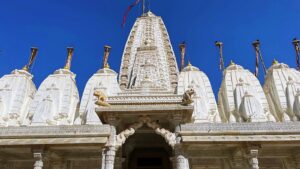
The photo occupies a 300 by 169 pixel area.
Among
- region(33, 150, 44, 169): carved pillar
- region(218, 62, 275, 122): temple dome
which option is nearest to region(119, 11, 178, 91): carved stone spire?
region(218, 62, 275, 122): temple dome

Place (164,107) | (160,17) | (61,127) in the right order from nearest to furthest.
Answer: (164,107)
(61,127)
(160,17)

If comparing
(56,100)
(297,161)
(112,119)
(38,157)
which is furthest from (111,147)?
(56,100)

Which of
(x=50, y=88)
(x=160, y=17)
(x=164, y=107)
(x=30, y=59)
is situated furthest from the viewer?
(x=160, y=17)

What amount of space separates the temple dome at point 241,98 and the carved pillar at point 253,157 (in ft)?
23.2

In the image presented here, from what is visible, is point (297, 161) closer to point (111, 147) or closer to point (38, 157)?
point (111, 147)

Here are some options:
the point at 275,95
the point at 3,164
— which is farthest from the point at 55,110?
the point at 275,95

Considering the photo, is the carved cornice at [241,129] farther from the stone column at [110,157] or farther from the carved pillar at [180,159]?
the stone column at [110,157]

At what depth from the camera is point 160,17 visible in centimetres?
3331

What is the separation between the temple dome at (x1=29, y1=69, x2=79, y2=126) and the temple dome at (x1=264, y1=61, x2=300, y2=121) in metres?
14.1

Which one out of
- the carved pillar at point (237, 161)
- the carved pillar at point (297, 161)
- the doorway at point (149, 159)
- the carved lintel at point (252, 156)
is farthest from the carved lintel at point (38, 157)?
the carved pillar at point (297, 161)

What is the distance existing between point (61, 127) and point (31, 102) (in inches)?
428

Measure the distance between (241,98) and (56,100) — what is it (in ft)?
41.2

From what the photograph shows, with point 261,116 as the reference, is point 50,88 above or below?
above

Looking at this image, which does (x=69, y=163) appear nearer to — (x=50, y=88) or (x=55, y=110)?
(x=55, y=110)
